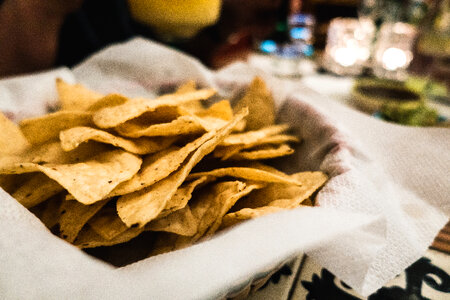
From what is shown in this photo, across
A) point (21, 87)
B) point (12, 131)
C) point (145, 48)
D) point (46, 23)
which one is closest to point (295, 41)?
point (145, 48)

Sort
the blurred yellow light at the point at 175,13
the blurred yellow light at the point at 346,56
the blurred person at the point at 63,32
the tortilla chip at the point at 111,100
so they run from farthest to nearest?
the blurred yellow light at the point at 346,56 → the blurred yellow light at the point at 175,13 → the blurred person at the point at 63,32 → the tortilla chip at the point at 111,100

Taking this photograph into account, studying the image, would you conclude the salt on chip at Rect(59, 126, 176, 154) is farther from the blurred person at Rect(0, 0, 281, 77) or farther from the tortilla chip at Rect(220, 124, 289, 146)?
the blurred person at Rect(0, 0, 281, 77)

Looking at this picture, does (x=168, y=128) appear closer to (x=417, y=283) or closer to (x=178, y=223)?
(x=178, y=223)

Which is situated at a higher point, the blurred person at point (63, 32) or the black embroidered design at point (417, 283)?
the blurred person at point (63, 32)

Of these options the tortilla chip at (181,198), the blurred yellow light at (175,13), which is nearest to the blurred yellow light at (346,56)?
the blurred yellow light at (175,13)

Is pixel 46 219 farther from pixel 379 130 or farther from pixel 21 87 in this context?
pixel 379 130

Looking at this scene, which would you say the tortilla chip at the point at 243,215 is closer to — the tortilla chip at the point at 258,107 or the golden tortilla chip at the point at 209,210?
the golden tortilla chip at the point at 209,210

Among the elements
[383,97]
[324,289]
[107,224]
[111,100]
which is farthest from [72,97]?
[383,97]
